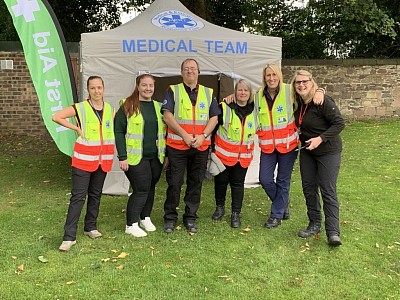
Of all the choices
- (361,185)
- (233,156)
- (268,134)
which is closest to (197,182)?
(233,156)

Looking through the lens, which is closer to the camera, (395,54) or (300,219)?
(300,219)

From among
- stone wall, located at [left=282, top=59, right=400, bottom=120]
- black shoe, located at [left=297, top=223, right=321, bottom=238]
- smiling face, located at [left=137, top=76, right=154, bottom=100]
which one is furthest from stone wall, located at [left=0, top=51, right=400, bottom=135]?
smiling face, located at [left=137, top=76, right=154, bottom=100]

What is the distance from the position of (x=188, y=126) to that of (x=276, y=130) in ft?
3.06

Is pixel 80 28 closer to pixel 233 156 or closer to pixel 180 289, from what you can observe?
pixel 233 156

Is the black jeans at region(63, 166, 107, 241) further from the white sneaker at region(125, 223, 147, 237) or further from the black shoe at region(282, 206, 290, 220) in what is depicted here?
the black shoe at region(282, 206, 290, 220)

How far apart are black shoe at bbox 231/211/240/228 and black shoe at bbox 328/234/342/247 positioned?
42.7 inches

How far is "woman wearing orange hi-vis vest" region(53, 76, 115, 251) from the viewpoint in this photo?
4.50 meters

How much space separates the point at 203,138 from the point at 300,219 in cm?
165

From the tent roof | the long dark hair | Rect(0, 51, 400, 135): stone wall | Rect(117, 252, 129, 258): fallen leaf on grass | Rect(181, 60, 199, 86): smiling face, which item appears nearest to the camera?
Rect(117, 252, 129, 258): fallen leaf on grass

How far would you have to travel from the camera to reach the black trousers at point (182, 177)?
4.89 metres

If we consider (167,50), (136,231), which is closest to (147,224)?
(136,231)

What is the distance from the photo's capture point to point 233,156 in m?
5.06

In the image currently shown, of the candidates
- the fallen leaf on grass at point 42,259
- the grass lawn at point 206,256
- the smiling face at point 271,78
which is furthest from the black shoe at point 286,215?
the fallen leaf on grass at point 42,259

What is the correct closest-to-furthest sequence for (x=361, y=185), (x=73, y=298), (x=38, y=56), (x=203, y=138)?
1. (x=73, y=298)
2. (x=203, y=138)
3. (x=38, y=56)
4. (x=361, y=185)
